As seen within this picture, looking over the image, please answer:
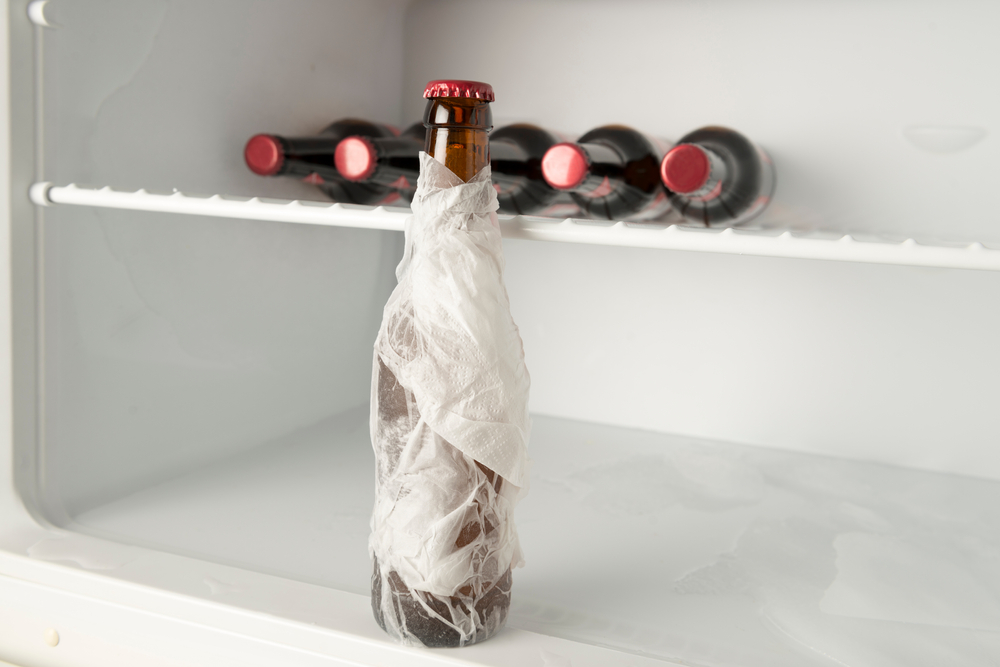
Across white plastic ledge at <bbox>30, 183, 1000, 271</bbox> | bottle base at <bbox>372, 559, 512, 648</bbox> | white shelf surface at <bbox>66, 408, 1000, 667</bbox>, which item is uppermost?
white plastic ledge at <bbox>30, 183, 1000, 271</bbox>

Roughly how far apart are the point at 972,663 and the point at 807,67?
29.0 inches

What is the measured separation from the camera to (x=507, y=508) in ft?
1.84

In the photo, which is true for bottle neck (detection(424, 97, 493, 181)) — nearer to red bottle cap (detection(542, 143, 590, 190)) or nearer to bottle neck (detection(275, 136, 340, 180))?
red bottle cap (detection(542, 143, 590, 190))

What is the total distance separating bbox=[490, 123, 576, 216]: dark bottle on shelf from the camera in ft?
3.20

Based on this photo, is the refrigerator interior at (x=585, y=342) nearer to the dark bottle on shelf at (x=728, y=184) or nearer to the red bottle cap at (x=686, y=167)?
the dark bottle on shelf at (x=728, y=184)

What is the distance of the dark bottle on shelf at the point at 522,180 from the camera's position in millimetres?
976

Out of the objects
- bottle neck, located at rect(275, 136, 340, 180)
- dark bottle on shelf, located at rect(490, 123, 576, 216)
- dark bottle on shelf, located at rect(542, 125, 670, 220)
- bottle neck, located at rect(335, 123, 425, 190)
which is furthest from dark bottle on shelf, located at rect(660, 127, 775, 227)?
bottle neck, located at rect(275, 136, 340, 180)

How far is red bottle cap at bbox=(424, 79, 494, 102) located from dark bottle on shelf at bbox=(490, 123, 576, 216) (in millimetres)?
460

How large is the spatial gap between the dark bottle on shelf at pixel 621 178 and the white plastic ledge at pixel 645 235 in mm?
329

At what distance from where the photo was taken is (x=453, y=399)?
0.53 meters

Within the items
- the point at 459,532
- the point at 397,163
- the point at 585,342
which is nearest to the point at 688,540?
the point at 459,532

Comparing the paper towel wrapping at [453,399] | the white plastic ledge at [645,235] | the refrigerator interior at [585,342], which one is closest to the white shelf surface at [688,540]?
the refrigerator interior at [585,342]

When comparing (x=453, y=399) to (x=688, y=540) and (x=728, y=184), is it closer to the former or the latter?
(x=688, y=540)

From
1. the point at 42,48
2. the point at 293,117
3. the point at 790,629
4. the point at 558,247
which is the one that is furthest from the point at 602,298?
the point at 42,48
